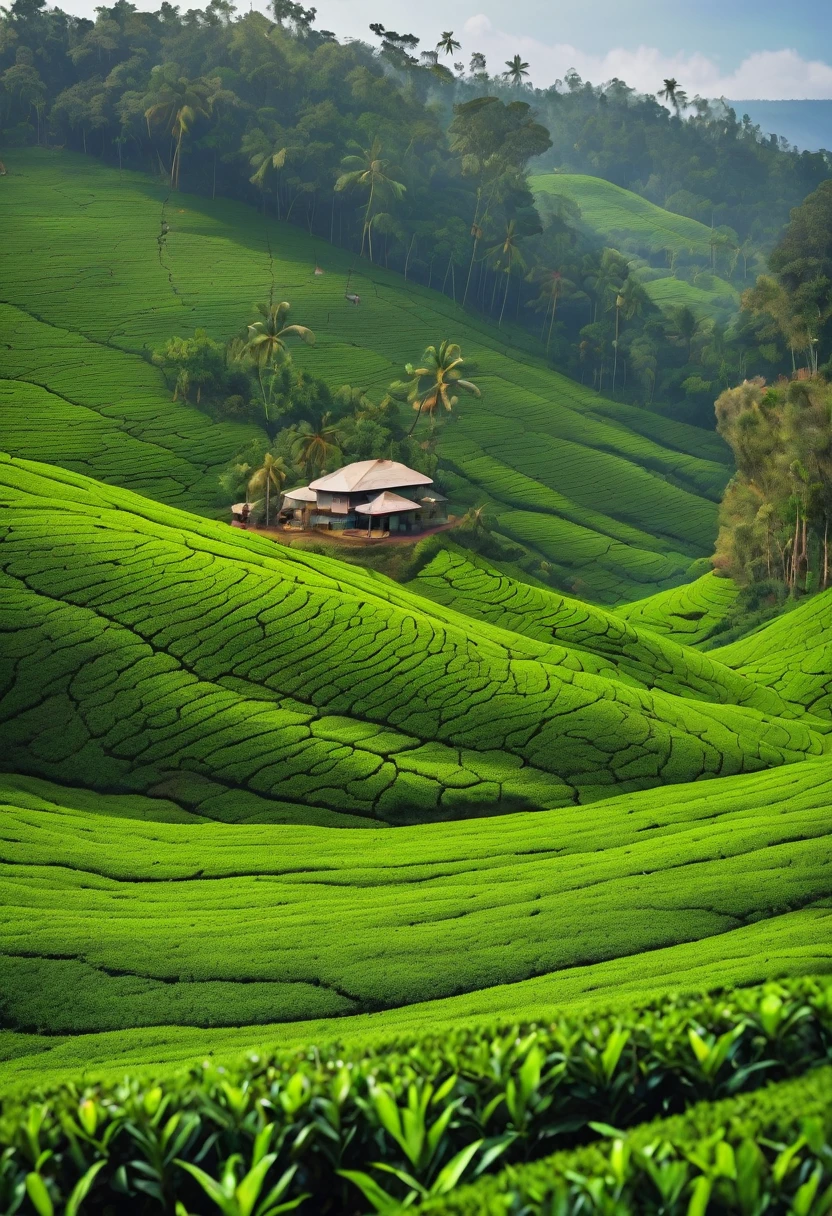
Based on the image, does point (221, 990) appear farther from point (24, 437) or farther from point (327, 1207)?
point (24, 437)

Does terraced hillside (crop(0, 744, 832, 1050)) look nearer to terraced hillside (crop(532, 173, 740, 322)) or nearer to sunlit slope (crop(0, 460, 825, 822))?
sunlit slope (crop(0, 460, 825, 822))

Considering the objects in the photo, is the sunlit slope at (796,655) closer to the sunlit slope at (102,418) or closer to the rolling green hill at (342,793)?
the rolling green hill at (342,793)

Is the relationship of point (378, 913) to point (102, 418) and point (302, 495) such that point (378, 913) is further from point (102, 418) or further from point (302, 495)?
point (102, 418)

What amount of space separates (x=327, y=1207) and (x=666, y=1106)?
3468 mm

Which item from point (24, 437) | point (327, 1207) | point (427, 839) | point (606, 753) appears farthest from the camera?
point (24, 437)

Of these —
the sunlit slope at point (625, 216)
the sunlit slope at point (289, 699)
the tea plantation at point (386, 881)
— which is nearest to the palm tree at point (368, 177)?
the tea plantation at point (386, 881)

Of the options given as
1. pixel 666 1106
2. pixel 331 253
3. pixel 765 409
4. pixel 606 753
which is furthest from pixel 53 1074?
pixel 331 253

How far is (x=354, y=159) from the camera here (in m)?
107

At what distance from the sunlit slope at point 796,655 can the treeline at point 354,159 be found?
56486 millimetres

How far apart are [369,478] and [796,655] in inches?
824

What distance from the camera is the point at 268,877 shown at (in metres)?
28.1

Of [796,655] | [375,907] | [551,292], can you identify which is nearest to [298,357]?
[551,292]

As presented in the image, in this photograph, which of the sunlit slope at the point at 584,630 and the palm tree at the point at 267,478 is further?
the palm tree at the point at 267,478

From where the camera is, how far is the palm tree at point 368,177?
104 meters
